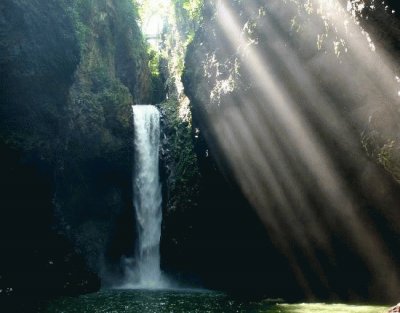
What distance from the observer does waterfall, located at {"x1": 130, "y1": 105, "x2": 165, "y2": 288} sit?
2345cm

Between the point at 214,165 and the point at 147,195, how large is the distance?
647cm

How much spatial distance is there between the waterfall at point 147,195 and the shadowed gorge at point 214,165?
0.08 m

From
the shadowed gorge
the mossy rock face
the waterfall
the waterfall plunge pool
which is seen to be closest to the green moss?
the shadowed gorge

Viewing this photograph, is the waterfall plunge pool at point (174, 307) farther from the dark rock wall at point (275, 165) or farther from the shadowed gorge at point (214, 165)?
the dark rock wall at point (275, 165)

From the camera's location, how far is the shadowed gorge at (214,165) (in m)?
12.6

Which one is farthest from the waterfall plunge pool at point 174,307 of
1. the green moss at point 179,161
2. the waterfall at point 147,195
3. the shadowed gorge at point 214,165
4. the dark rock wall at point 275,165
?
the waterfall at point 147,195

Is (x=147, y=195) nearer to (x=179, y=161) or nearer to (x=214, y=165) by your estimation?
(x=179, y=161)

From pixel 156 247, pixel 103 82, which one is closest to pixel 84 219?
pixel 156 247

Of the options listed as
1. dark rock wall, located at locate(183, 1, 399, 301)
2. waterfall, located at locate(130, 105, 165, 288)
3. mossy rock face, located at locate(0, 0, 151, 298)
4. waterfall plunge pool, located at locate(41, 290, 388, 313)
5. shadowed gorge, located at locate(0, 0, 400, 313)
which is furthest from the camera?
waterfall, located at locate(130, 105, 165, 288)

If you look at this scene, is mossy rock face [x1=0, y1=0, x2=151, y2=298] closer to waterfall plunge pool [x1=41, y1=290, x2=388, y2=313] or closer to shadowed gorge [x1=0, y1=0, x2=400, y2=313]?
shadowed gorge [x1=0, y1=0, x2=400, y2=313]

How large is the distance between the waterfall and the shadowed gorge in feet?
0.27

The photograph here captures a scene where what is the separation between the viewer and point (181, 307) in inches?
485

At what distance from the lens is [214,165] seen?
1997 centimetres

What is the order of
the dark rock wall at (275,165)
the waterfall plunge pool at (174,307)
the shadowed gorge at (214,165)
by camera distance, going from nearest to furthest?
the waterfall plunge pool at (174,307)
the shadowed gorge at (214,165)
the dark rock wall at (275,165)
